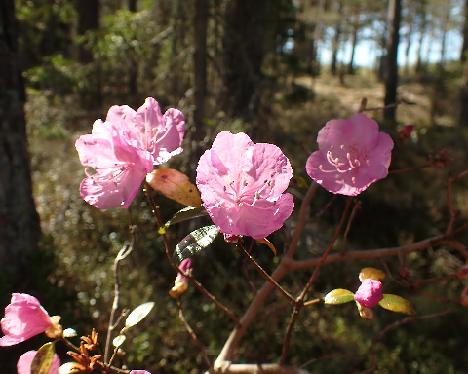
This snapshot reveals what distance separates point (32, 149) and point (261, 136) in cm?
410

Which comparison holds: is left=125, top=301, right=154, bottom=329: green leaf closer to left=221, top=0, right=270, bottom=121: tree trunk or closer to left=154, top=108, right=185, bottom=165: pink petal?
left=154, top=108, right=185, bottom=165: pink petal

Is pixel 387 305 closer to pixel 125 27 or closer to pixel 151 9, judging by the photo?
pixel 125 27

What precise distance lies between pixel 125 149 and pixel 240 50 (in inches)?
158

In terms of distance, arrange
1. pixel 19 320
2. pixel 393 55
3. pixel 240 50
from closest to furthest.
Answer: pixel 19 320 → pixel 240 50 → pixel 393 55

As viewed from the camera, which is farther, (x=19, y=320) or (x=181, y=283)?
(x=181, y=283)

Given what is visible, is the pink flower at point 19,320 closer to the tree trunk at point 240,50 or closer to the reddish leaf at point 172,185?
the reddish leaf at point 172,185

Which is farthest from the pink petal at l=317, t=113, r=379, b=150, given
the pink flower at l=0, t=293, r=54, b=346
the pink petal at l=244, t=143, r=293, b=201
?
the pink flower at l=0, t=293, r=54, b=346

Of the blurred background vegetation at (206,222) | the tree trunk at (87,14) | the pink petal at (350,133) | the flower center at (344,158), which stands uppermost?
the tree trunk at (87,14)

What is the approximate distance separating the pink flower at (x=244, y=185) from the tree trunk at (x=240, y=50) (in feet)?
11.6

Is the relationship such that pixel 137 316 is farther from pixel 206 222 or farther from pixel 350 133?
pixel 206 222

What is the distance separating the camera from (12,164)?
9.52 ft

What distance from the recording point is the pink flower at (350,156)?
36.9 inches

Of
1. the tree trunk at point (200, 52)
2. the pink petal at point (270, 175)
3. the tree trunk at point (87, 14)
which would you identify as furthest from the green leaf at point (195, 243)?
the tree trunk at point (87, 14)

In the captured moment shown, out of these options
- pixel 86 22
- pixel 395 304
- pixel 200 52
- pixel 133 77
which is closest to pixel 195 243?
pixel 395 304
